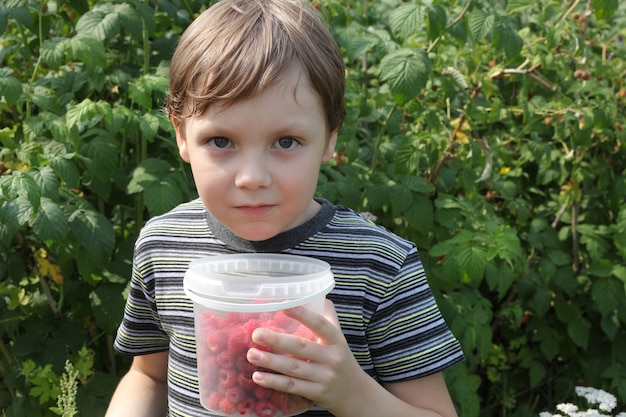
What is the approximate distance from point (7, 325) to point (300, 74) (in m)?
1.65

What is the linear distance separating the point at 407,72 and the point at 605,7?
76 centimetres

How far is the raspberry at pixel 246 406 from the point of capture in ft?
3.82

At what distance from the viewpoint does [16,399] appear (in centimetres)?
252

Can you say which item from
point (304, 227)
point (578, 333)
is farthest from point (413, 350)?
point (578, 333)

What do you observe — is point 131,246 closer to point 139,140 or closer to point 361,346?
point 139,140

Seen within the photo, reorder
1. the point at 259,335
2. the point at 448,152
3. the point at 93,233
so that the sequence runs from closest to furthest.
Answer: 1. the point at 259,335
2. the point at 93,233
3. the point at 448,152

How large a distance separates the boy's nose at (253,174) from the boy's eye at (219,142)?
49 mm

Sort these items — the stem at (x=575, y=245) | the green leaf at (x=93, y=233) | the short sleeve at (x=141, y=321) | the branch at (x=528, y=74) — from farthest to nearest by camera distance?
the stem at (x=575, y=245)
the branch at (x=528, y=74)
the green leaf at (x=93, y=233)
the short sleeve at (x=141, y=321)

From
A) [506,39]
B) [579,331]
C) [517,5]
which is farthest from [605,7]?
[579,331]

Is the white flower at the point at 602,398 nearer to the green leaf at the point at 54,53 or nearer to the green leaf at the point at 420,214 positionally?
the green leaf at the point at 420,214

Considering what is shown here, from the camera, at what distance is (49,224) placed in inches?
85.4

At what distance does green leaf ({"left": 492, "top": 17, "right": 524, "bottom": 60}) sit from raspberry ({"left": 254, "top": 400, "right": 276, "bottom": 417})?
1.66 metres

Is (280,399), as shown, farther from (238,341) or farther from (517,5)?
(517,5)

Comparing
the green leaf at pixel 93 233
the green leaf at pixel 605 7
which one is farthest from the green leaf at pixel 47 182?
the green leaf at pixel 605 7
